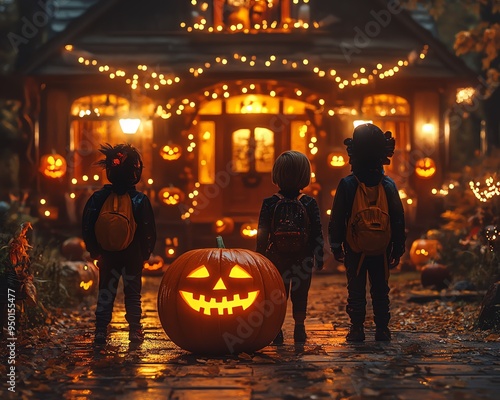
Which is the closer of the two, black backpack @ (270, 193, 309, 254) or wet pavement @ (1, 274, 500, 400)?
wet pavement @ (1, 274, 500, 400)

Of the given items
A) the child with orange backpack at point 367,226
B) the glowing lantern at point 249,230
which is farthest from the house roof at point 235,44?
the child with orange backpack at point 367,226

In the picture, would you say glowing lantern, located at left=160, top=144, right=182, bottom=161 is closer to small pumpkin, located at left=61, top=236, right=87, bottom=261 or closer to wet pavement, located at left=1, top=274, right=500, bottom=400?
small pumpkin, located at left=61, top=236, right=87, bottom=261

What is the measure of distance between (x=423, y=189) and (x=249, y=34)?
4.53 metres

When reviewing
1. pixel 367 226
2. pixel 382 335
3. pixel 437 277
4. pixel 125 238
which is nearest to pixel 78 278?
pixel 125 238

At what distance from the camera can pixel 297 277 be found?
8344 mm

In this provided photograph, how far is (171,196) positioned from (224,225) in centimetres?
112

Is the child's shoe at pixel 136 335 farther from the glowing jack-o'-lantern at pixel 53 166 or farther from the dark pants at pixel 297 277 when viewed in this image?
the glowing jack-o'-lantern at pixel 53 166

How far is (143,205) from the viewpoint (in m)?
8.40

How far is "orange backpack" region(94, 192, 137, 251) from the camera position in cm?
822

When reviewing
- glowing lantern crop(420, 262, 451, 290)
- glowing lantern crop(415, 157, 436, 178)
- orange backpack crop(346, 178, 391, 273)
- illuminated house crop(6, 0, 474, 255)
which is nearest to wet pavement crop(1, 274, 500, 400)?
orange backpack crop(346, 178, 391, 273)

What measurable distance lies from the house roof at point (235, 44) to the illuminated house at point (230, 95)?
27 mm

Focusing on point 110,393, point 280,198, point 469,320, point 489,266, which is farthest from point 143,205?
point 489,266

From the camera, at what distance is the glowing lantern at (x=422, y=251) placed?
57.4ft

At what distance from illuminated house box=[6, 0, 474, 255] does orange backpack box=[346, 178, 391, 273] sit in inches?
401
